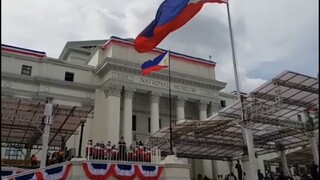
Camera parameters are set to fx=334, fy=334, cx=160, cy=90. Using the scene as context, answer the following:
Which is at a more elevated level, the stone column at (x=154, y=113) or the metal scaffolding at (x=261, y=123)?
the stone column at (x=154, y=113)

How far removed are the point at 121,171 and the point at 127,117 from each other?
15.8 metres

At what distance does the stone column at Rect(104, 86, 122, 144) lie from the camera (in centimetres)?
3172

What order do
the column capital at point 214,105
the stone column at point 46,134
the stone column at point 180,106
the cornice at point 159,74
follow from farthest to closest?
the column capital at point 214,105, the stone column at point 180,106, the cornice at point 159,74, the stone column at point 46,134

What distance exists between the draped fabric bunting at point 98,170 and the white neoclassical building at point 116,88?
1422 centimetres

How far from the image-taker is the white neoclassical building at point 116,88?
33.1 meters

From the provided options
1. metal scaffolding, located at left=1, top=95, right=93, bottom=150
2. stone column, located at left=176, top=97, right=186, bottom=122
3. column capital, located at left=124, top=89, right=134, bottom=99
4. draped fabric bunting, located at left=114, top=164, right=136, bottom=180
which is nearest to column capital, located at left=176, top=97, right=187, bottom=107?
stone column, located at left=176, top=97, right=186, bottom=122

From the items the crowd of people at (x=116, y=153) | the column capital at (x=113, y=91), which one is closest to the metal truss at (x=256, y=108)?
the crowd of people at (x=116, y=153)

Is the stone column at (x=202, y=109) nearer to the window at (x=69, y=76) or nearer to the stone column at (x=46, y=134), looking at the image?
the window at (x=69, y=76)

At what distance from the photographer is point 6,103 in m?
21.4

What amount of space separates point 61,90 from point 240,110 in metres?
20.3

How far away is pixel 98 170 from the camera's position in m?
16.8

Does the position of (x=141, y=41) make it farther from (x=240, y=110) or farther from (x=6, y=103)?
(x=6, y=103)

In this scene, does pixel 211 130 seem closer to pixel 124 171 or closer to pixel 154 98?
pixel 124 171

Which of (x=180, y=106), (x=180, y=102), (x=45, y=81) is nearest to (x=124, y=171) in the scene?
(x=45, y=81)
